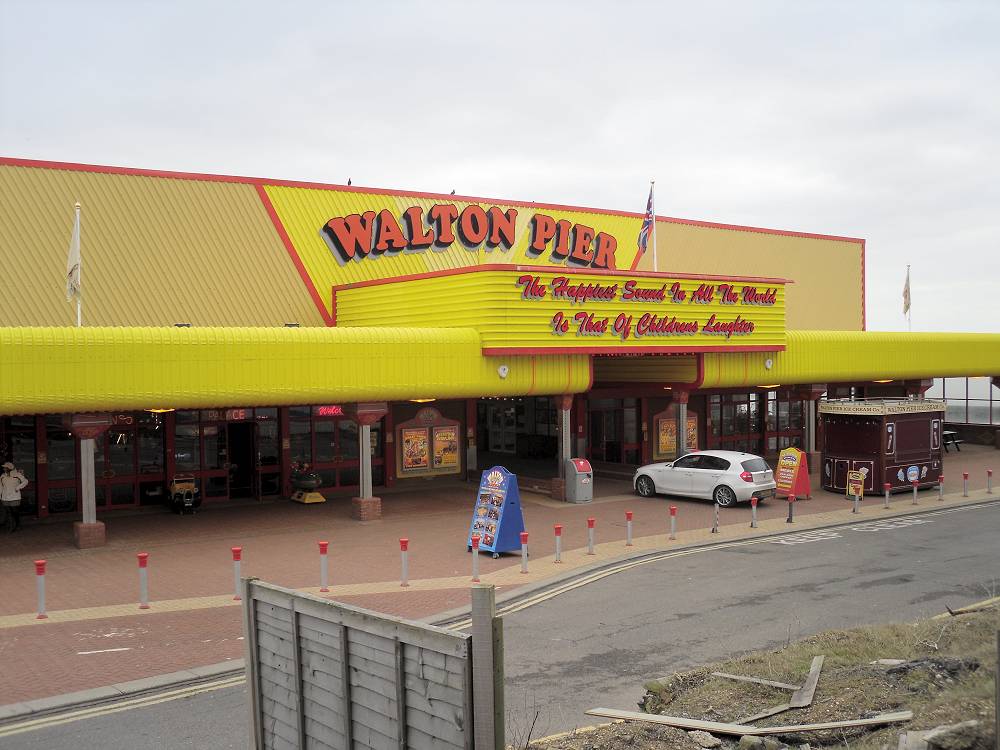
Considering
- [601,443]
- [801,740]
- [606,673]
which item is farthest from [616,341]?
[801,740]

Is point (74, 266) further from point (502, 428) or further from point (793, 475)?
point (502, 428)

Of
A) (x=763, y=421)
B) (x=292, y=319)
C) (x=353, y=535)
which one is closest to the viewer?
(x=353, y=535)

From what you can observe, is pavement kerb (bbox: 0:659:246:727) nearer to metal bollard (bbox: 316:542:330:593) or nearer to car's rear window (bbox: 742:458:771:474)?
metal bollard (bbox: 316:542:330:593)

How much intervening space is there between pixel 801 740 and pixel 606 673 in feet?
13.5

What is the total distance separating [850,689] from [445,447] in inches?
934

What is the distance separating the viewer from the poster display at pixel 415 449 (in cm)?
3175

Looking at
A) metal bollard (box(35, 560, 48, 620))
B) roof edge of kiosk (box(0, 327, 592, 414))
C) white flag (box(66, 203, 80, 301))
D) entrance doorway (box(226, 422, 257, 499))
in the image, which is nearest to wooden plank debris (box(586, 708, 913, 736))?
metal bollard (box(35, 560, 48, 620))

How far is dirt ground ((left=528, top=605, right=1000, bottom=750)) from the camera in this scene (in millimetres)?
8266

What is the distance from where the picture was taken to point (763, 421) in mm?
40688

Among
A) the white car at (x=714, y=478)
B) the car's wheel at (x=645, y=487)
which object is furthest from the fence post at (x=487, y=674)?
the car's wheel at (x=645, y=487)

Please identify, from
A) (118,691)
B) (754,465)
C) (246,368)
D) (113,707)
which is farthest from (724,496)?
(113,707)

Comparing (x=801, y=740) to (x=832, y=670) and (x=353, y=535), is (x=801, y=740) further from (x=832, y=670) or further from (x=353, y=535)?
(x=353, y=535)

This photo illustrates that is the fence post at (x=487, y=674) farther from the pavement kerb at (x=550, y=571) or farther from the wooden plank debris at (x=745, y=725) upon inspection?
the pavement kerb at (x=550, y=571)

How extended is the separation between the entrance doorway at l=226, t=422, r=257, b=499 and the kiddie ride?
2.21 metres
